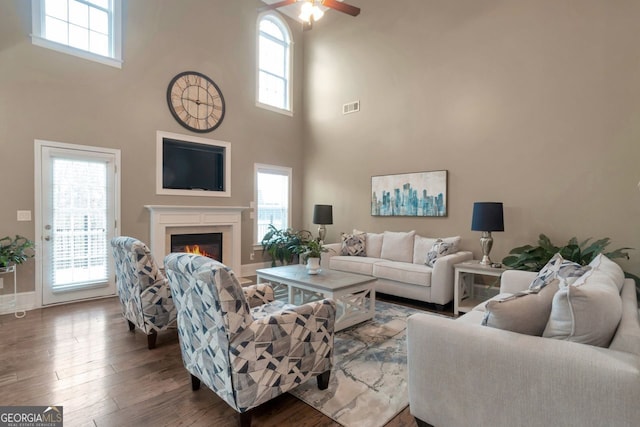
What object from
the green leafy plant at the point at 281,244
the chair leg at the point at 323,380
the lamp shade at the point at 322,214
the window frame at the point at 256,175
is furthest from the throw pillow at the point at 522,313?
the window frame at the point at 256,175

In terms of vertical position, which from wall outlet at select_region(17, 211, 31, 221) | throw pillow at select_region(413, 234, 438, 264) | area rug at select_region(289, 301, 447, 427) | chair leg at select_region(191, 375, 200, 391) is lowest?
area rug at select_region(289, 301, 447, 427)

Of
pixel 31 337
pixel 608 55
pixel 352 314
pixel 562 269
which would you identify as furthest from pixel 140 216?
pixel 608 55

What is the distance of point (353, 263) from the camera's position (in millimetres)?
4992

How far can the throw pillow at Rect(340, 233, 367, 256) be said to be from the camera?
543 centimetres

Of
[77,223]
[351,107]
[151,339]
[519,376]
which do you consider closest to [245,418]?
[519,376]

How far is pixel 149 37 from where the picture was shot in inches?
196

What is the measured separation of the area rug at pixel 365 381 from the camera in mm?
2035

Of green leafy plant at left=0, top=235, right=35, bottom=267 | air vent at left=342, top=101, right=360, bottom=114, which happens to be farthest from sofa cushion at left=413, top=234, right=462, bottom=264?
green leafy plant at left=0, top=235, right=35, bottom=267

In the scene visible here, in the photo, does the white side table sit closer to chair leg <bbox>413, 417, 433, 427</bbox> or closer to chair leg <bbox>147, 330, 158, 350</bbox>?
chair leg <bbox>413, 417, 433, 427</bbox>

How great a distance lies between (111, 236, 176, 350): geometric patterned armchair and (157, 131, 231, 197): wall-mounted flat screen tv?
8.08 feet

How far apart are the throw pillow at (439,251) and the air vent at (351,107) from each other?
2944 millimetres

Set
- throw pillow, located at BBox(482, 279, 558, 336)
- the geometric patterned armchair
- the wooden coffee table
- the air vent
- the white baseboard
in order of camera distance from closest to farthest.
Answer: throw pillow, located at BBox(482, 279, 558, 336) < the geometric patterned armchair < the wooden coffee table < the white baseboard < the air vent

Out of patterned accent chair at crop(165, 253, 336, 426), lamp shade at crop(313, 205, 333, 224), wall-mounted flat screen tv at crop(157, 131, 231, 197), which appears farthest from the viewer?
lamp shade at crop(313, 205, 333, 224)

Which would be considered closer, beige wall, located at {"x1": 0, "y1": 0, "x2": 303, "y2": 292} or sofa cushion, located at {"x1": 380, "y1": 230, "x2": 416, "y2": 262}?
beige wall, located at {"x1": 0, "y1": 0, "x2": 303, "y2": 292}
